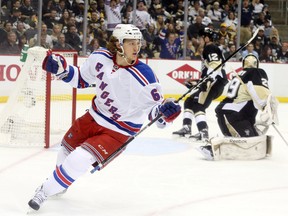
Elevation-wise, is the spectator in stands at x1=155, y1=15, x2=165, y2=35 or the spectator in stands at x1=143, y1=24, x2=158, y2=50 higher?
the spectator in stands at x1=155, y1=15, x2=165, y2=35

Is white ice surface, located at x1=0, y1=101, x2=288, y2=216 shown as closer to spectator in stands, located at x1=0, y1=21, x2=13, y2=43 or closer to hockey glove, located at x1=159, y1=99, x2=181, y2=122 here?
hockey glove, located at x1=159, y1=99, x2=181, y2=122

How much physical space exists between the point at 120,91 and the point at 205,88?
122 inches

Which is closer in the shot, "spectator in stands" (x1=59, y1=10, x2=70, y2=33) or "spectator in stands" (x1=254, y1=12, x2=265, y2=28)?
"spectator in stands" (x1=59, y1=10, x2=70, y2=33)

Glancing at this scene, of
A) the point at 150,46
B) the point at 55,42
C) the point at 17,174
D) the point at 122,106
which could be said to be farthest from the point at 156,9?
the point at 122,106

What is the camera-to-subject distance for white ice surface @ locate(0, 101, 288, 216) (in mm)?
4234

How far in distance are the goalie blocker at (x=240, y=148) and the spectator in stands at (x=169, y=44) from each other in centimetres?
530

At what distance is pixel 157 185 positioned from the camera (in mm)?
4957

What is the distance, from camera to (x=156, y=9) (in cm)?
1188

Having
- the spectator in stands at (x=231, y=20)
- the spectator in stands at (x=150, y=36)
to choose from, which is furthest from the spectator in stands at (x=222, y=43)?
the spectator in stands at (x=150, y=36)

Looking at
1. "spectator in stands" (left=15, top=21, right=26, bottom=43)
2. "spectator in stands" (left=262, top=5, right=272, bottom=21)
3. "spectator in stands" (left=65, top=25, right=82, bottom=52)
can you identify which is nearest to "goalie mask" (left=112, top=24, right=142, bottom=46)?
"spectator in stands" (left=15, top=21, right=26, bottom=43)

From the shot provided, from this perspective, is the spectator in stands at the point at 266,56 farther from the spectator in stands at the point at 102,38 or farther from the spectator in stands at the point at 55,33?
the spectator in stands at the point at 55,33

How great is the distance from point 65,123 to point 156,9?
5230 millimetres

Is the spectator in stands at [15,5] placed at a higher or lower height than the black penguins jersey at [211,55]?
higher

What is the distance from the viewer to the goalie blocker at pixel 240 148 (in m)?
6.00
